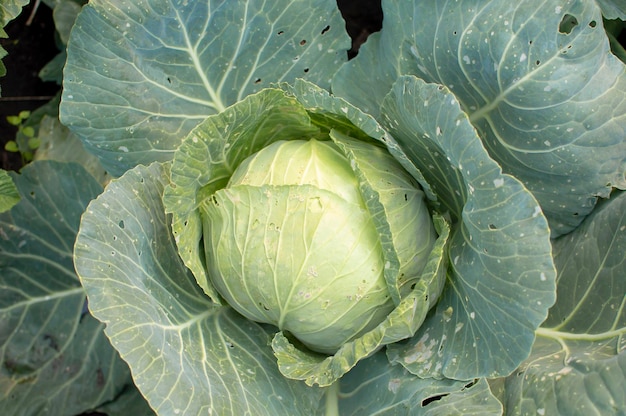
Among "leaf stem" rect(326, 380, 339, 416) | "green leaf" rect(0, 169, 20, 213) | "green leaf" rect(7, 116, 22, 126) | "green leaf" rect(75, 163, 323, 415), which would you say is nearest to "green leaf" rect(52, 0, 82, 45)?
"green leaf" rect(7, 116, 22, 126)

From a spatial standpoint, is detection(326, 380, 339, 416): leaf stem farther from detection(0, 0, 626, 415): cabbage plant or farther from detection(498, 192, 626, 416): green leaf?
detection(498, 192, 626, 416): green leaf

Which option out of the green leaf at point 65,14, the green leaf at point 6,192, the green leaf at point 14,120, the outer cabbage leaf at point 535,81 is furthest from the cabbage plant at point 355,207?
the green leaf at point 14,120

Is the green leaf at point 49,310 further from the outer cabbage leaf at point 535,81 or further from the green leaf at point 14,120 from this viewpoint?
the outer cabbage leaf at point 535,81

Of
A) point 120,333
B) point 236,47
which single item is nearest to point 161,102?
point 236,47

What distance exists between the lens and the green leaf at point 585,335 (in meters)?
1.45

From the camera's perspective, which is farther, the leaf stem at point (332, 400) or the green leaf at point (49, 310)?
the green leaf at point (49, 310)

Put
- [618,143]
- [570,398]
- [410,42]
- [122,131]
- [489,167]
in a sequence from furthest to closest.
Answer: [122,131], [410,42], [618,143], [570,398], [489,167]

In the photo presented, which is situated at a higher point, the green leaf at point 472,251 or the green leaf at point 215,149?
the green leaf at point 215,149

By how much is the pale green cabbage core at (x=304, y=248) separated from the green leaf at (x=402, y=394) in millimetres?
180

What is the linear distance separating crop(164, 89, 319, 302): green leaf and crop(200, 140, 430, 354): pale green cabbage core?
0.21 feet

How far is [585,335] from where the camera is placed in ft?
5.42

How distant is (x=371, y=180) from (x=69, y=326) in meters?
1.25

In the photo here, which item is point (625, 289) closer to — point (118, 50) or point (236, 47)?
point (236, 47)

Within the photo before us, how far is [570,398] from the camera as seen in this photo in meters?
1.47
